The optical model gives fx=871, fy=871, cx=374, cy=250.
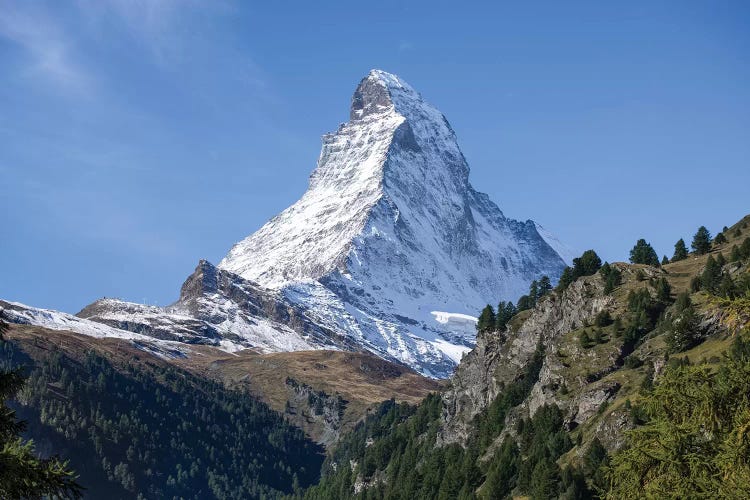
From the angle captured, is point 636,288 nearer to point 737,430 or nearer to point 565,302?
point 565,302

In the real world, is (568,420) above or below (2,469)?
above

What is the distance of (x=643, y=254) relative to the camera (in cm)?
17812

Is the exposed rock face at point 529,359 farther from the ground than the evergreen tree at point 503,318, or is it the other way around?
the evergreen tree at point 503,318

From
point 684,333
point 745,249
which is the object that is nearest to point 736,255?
point 745,249

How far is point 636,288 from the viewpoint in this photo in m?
145

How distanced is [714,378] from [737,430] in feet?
15.5

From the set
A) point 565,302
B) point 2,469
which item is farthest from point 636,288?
point 2,469

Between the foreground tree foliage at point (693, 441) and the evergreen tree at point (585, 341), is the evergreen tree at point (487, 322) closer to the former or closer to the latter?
the evergreen tree at point (585, 341)

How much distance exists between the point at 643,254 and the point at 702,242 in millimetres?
17360

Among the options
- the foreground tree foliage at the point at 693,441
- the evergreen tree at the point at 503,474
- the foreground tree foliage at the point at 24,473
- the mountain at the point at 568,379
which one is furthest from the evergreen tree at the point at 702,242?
the foreground tree foliage at the point at 24,473

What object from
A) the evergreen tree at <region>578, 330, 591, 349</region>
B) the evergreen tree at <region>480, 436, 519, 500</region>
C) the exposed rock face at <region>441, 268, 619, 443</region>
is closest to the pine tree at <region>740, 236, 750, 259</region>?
the exposed rock face at <region>441, 268, 619, 443</region>

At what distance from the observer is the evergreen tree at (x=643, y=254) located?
570ft

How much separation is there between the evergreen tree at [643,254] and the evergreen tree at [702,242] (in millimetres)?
9190

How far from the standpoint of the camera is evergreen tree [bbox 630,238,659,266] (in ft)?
570
